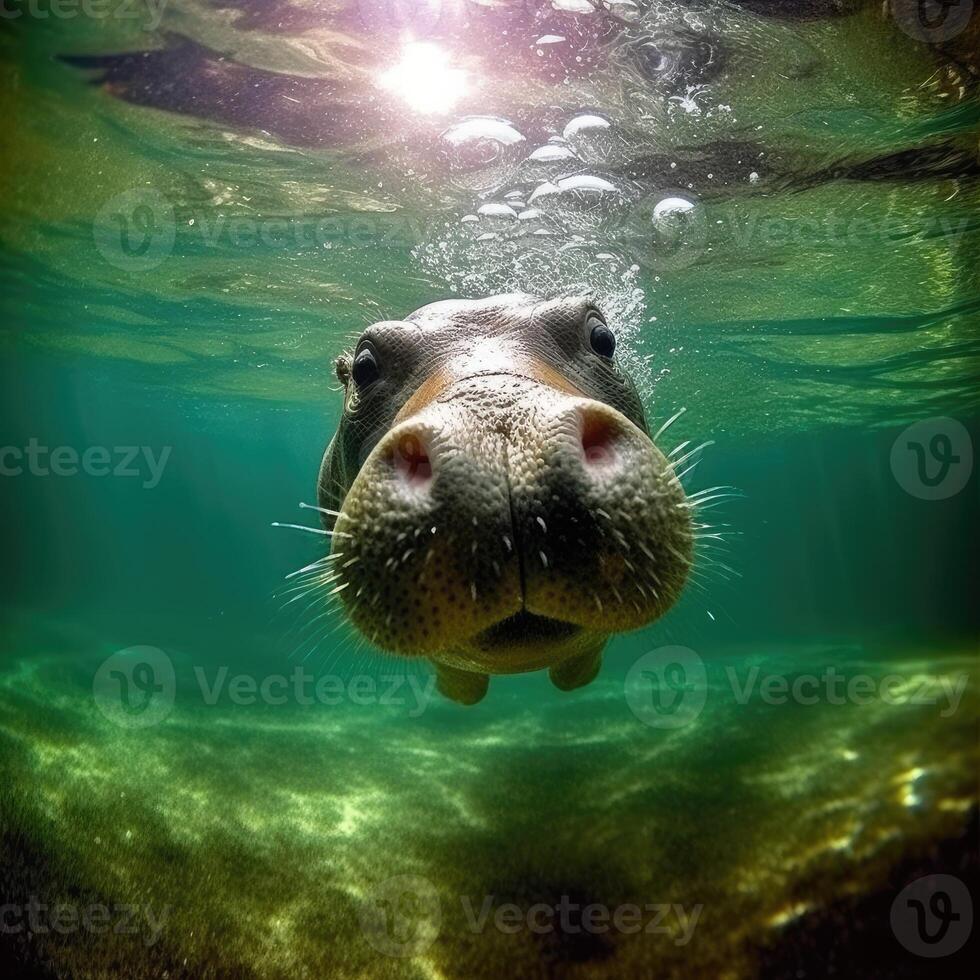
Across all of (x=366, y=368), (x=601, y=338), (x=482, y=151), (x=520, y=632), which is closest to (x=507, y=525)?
(x=520, y=632)

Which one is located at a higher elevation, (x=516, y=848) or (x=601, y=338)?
(x=601, y=338)

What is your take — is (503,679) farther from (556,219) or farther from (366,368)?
(366,368)

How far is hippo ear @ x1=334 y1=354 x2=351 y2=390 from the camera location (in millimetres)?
4953

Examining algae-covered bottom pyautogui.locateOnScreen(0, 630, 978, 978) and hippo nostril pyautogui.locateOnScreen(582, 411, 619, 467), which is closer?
hippo nostril pyautogui.locateOnScreen(582, 411, 619, 467)

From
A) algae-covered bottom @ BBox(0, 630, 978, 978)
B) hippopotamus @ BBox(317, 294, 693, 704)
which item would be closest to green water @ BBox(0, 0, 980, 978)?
algae-covered bottom @ BBox(0, 630, 978, 978)

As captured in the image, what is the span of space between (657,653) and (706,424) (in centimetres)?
1123

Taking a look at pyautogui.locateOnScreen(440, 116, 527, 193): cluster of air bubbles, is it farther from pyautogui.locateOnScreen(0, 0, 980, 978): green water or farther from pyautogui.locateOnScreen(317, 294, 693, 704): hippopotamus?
pyautogui.locateOnScreen(317, 294, 693, 704): hippopotamus

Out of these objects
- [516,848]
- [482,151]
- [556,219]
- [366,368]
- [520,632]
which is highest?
[482,151]

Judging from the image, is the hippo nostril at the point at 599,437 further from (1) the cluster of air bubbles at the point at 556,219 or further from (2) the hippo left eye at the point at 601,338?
Result: (1) the cluster of air bubbles at the point at 556,219

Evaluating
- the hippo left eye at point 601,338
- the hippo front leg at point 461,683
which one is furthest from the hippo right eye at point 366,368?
the hippo front leg at point 461,683

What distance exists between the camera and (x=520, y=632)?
118 inches

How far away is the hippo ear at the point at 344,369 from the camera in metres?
4.95

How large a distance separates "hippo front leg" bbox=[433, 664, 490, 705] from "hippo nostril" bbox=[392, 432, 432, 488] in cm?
276

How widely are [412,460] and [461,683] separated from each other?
311 cm
